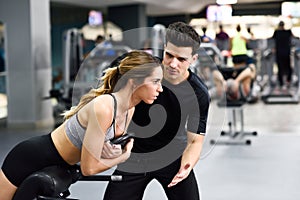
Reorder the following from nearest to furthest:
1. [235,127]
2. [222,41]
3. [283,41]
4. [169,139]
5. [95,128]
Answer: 1. [95,128]
2. [169,139]
3. [235,127]
4. [283,41]
5. [222,41]

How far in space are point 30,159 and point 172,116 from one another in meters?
0.67

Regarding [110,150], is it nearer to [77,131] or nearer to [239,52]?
[77,131]

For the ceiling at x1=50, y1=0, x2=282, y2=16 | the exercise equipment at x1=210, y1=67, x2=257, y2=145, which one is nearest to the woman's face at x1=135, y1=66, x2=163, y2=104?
the exercise equipment at x1=210, y1=67, x2=257, y2=145

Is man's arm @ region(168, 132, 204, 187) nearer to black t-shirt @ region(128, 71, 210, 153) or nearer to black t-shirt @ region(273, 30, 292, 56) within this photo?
black t-shirt @ region(128, 71, 210, 153)

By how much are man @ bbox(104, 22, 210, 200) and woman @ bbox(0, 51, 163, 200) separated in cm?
27

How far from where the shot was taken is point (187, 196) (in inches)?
86.9

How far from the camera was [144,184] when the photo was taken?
7.34 feet

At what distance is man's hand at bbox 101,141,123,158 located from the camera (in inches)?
70.8

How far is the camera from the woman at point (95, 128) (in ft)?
5.74

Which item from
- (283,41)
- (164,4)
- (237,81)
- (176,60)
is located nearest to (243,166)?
(237,81)

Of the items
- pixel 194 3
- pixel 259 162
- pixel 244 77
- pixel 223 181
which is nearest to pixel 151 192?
pixel 223 181

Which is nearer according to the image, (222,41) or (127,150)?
(127,150)

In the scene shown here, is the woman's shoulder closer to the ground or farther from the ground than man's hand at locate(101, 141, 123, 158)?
farther from the ground

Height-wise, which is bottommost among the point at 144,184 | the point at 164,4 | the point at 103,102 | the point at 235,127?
the point at 235,127
